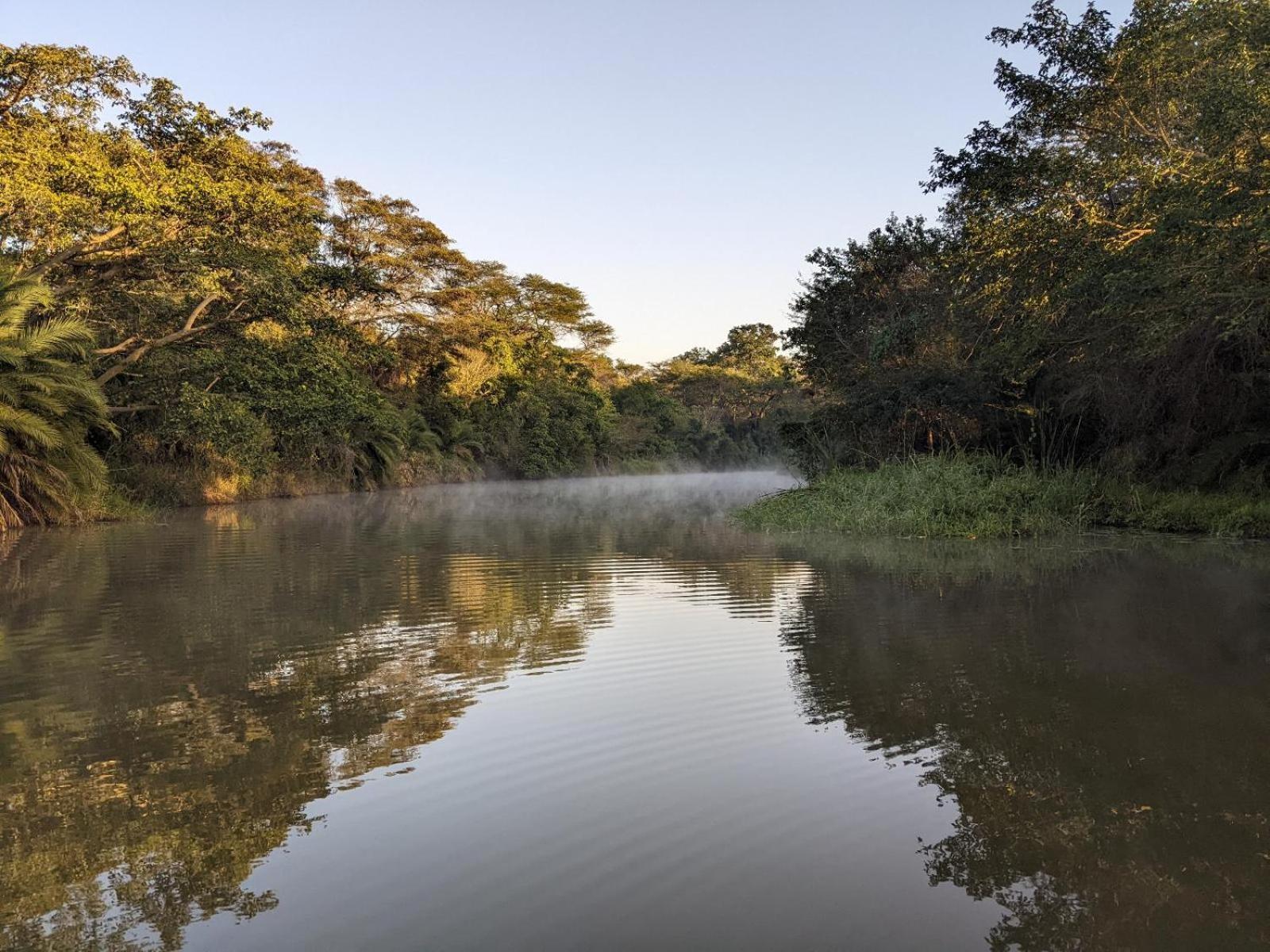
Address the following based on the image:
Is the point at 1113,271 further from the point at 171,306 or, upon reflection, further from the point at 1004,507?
the point at 171,306

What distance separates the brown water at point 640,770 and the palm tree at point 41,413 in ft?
26.4

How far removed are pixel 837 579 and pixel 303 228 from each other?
15155mm

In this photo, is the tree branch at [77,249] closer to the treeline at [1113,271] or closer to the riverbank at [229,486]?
the riverbank at [229,486]

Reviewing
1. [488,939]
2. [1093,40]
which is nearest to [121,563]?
[488,939]

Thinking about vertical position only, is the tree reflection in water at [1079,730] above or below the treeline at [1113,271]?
below

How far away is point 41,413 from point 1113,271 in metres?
15.5

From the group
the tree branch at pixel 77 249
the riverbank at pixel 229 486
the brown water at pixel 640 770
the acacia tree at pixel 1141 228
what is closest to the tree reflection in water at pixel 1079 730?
the brown water at pixel 640 770

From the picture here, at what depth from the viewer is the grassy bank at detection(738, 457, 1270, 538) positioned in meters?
12.9

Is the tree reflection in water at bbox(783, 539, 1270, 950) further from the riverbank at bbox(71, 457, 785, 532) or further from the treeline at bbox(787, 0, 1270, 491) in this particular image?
the riverbank at bbox(71, 457, 785, 532)

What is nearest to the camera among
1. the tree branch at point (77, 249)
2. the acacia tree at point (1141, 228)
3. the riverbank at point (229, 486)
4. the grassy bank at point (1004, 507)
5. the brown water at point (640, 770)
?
the brown water at point (640, 770)

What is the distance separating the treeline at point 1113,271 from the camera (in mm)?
9125

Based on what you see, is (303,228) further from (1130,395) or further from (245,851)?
(245,851)

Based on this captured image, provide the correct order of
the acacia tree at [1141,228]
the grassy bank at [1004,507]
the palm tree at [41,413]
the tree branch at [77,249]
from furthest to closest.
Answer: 1. the tree branch at [77,249]
2. the palm tree at [41,413]
3. the grassy bank at [1004,507]
4. the acacia tree at [1141,228]

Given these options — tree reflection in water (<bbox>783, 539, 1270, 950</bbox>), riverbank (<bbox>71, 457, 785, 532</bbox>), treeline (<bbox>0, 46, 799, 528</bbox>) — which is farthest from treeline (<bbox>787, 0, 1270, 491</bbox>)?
riverbank (<bbox>71, 457, 785, 532</bbox>)
